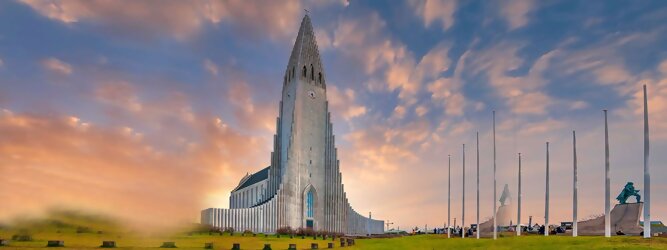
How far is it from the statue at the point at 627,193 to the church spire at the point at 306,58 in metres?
66.8

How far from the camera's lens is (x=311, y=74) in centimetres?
12081

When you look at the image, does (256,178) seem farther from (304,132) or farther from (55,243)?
(55,243)

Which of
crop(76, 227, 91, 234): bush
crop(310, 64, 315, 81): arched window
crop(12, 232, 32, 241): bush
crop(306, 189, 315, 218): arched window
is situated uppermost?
crop(310, 64, 315, 81): arched window

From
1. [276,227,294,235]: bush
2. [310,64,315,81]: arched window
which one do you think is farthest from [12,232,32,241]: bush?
[310,64,315,81]: arched window

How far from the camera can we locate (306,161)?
380 feet

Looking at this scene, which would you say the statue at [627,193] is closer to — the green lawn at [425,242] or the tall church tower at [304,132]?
the green lawn at [425,242]

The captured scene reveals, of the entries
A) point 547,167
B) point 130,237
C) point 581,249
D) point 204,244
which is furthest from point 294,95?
point 130,237

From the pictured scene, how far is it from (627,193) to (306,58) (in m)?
70.1

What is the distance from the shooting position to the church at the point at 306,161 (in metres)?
112

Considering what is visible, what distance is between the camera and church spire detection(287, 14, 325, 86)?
118869 millimetres

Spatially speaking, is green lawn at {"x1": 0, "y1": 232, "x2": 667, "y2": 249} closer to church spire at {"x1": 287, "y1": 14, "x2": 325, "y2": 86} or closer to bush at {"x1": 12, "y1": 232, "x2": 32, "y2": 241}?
bush at {"x1": 12, "y1": 232, "x2": 32, "y2": 241}

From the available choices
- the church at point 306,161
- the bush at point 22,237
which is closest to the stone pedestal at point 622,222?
the church at point 306,161

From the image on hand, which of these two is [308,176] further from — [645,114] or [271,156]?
[645,114]

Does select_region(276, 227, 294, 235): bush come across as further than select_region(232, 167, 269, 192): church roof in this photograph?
No
